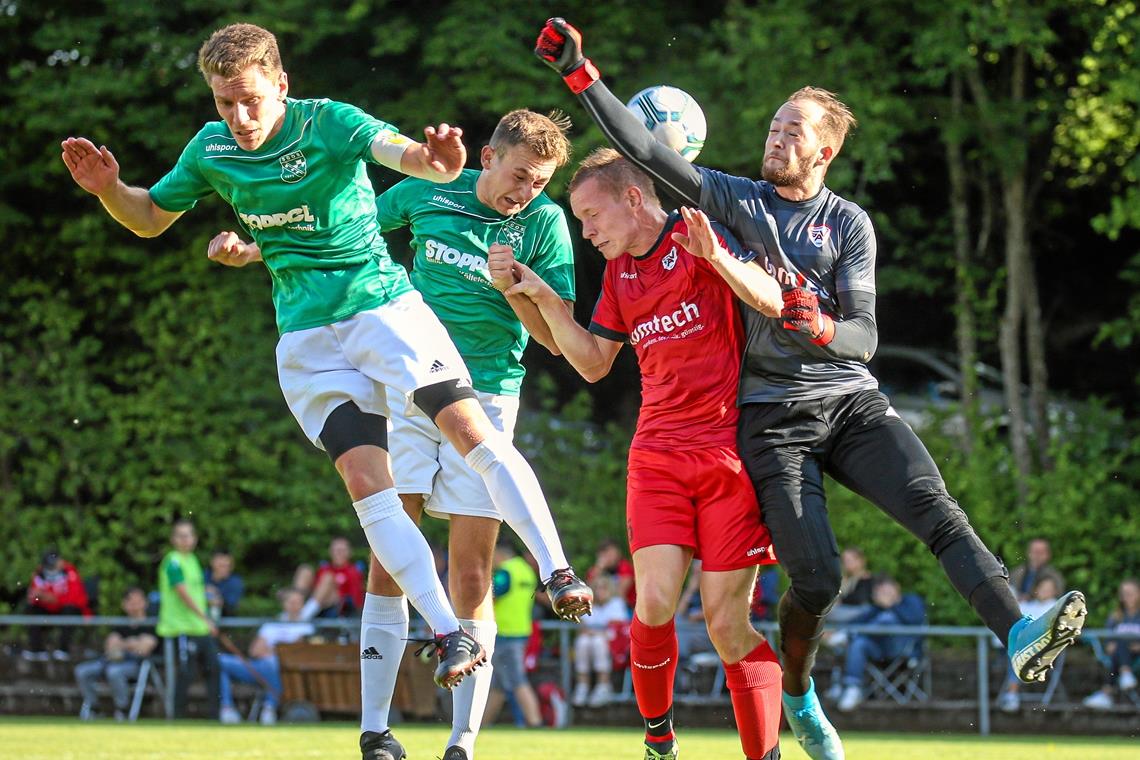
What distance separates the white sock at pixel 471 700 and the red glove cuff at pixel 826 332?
1830mm

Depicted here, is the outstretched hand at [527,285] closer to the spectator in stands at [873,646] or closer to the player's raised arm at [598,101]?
the player's raised arm at [598,101]

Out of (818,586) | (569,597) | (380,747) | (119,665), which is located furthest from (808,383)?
(119,665)

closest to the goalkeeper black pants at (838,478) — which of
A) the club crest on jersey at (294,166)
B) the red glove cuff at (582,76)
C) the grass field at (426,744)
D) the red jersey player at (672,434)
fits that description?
the red jersey player at (672,434)

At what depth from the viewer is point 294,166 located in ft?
19.6

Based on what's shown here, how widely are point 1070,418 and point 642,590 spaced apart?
13629 mm

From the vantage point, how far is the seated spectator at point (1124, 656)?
47.0 ft

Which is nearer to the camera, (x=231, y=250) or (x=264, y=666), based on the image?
(x=231, y=250)

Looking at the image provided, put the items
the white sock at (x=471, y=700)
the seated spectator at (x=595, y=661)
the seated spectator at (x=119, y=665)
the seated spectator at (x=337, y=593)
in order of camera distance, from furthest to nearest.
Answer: the seated spectator at (x=337, y=593) → the seated spectator at (x=119, y=665) → the seated spectator at (x=595, y=661) → the white sock at (x=471, y=700)

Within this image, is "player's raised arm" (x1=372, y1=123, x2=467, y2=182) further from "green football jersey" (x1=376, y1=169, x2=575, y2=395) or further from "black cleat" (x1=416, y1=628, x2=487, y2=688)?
"black cleat" (x1=416, y1=628, x2=487, y2=688)

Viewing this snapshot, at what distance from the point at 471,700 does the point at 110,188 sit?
2.49 metres

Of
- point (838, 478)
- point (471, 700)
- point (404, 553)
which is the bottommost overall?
point (471, 700)

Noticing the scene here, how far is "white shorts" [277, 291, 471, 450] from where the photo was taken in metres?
5.94

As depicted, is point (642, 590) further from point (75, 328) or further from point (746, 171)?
point (75, 328)

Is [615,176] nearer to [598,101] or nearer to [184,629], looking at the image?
[598,101]
